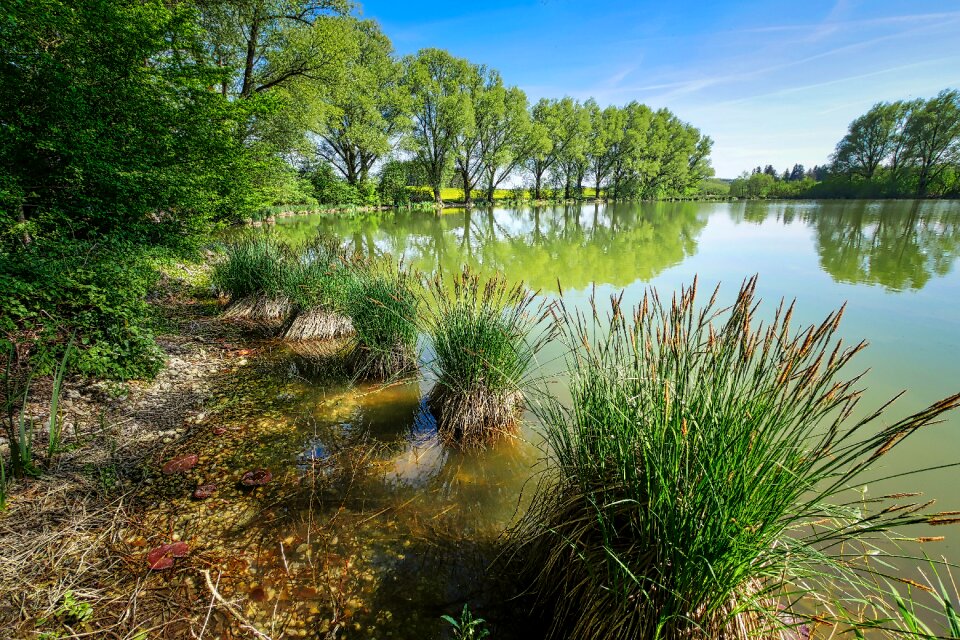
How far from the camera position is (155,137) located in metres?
5.78

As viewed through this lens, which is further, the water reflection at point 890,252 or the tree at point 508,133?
the tree at point 508,133

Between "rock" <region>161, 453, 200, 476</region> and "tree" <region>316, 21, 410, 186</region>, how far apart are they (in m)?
34.1

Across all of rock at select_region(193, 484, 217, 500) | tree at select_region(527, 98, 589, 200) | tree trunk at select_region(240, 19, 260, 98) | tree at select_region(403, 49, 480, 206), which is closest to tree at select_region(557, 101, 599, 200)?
tree at select_region(527, 98, 589, 200)

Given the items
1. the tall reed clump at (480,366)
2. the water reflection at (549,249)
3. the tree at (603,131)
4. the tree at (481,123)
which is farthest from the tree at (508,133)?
the tall reed clump at (480,366)

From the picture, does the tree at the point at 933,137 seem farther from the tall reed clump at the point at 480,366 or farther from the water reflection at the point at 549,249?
the tall reed clump at the point at 480,366

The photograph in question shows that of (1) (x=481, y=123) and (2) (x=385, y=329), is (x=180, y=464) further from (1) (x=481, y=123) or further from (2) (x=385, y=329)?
(1) (x=481, y=123)

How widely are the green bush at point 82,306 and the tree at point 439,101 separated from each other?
38.4 meters

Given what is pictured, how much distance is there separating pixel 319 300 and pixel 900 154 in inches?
2711

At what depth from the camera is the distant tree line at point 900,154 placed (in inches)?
1625

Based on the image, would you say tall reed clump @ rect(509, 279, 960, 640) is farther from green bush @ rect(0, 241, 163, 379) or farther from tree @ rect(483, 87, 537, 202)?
tree @ rect(483, 87, 537, 202)

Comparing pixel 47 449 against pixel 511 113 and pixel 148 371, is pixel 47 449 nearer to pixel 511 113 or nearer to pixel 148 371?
pixel 148 371

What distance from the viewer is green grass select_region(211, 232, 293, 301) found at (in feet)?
22.8

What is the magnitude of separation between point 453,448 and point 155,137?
6.35 meters

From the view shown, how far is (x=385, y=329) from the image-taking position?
4922 millimetres
